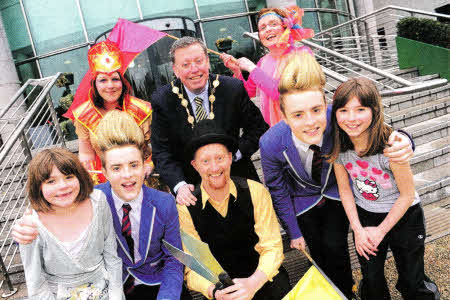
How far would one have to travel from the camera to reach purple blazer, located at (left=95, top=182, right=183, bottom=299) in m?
1.95

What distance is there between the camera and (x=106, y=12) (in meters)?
8.40

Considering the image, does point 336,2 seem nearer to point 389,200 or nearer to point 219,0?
point 219,0

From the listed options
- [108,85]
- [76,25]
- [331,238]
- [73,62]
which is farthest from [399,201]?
[76,25]

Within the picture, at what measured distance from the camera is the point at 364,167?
1.97 m

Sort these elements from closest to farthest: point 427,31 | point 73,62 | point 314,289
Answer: point 314,289
point 427,31
point 73,62

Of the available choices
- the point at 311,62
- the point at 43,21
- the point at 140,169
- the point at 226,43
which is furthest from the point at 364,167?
the point at 43,21

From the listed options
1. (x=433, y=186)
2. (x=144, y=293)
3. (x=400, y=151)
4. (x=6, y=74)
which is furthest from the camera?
(x=6, y=74)

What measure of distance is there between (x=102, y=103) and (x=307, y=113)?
5.86 ft

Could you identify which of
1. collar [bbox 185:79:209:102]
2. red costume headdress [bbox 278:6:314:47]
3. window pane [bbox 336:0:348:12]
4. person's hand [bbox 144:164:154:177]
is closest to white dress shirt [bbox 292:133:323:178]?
collar [bbox 185:79:209:102]

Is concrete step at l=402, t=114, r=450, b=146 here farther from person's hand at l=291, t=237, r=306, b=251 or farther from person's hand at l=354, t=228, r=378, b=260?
person's hand at l=291, t=237, r=306, b=251

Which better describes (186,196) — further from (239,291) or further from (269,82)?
(269,82)

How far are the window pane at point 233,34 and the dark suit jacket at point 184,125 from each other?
6486mm

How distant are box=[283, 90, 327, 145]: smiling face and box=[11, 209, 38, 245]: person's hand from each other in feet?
4.86

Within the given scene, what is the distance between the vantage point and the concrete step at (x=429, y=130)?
4.22 m
